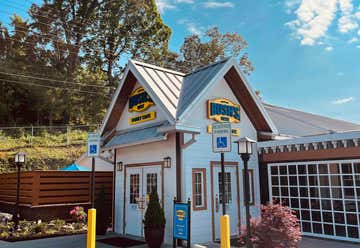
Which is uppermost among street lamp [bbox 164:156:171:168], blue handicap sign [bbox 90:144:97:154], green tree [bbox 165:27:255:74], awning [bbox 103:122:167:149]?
green tree [bbox 165:27:255:74]

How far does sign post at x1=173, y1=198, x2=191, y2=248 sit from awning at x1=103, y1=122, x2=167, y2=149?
1955 millimetres

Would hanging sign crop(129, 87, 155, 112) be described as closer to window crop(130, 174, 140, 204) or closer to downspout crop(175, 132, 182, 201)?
downspout crop(175, 132, 182, 201)

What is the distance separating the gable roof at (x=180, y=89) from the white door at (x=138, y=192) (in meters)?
2.10

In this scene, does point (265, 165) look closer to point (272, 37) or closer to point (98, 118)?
point (272, 37)

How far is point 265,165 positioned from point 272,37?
21.5ft

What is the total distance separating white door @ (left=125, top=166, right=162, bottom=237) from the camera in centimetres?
1022

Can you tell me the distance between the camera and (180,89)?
11078 mm

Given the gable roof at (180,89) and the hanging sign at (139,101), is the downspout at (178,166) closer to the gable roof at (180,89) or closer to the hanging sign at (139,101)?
the gable roof at (180,89)

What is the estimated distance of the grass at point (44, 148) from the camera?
2112 cm

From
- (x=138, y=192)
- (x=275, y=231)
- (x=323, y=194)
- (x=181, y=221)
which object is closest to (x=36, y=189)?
(x=138, y=192)

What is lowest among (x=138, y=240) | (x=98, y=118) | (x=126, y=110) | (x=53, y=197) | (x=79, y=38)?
(x=138, y=240)

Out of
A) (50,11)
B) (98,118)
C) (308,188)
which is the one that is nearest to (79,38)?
(50,11)

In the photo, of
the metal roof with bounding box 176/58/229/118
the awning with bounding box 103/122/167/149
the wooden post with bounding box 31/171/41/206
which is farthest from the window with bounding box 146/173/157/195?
the wooden post with bounding box 31/171/41/206

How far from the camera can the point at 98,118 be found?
89.2ft
